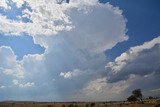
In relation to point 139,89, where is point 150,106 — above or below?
below

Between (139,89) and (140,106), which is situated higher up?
(139,89)

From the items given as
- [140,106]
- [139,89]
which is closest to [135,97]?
[139,89]

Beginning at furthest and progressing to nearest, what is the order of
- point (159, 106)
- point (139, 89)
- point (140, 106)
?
point (139, 89) < point (140, 106) < point (159, 106)

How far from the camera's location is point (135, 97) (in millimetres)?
171250

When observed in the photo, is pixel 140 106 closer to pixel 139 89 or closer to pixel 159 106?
pixel 159 106

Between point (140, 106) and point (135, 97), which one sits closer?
point (140, 106)

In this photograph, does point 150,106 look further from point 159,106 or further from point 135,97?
point 135,97

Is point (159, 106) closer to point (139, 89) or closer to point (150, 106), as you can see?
point (150, 106)

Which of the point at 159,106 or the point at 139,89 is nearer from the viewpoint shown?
the point at 159,106

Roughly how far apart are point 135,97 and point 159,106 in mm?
67307

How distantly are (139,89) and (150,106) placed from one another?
6025cm

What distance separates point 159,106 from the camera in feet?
343

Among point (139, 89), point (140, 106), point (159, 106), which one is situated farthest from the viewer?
point (139, 89)

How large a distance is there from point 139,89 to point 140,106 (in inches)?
2304
